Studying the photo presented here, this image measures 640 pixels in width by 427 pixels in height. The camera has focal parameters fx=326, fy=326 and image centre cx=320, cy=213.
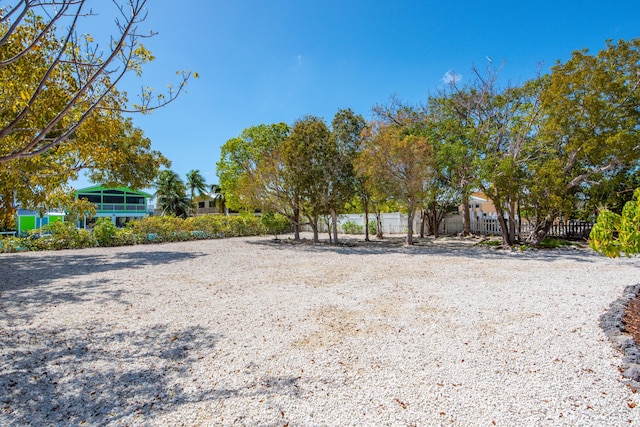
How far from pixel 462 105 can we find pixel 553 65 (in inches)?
159

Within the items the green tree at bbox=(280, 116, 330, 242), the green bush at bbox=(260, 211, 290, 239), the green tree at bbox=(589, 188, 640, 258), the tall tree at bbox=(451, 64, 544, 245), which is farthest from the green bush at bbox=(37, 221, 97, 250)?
the green tree at bbox=(589, 188, 640, 258)

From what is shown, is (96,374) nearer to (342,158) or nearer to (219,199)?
(342,158)

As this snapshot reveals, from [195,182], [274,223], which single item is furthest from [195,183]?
[274,223]

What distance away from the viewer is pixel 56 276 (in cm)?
835

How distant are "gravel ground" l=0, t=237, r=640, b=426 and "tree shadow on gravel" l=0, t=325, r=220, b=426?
0.05 ft

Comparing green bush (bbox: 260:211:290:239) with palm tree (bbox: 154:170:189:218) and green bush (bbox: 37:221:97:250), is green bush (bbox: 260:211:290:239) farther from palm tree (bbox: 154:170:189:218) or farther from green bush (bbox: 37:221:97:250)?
palm tree (bbox: 154:170:189:218)

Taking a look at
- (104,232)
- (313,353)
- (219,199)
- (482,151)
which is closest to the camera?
(313,353)

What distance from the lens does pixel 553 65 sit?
12.2 m

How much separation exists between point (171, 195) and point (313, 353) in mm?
34989

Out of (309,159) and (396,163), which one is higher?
(309,159)

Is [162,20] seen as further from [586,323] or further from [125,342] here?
[586,323]

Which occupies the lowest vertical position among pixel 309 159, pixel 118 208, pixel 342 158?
pixel 118 208

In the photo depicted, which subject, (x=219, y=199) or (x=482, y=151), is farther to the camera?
(x=219, y=199)

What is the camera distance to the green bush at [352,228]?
2494cm
